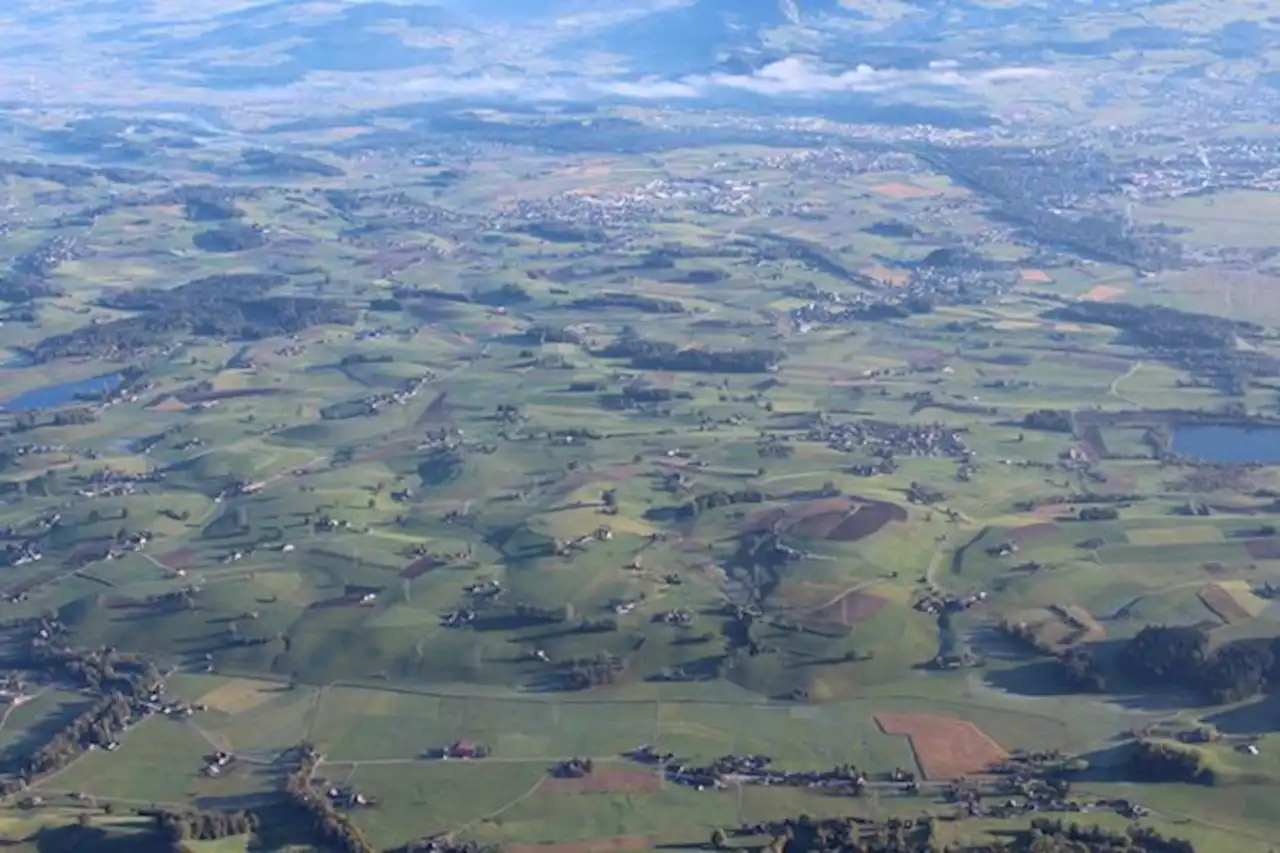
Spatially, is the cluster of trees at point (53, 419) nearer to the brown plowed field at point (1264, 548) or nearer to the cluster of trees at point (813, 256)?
the cluster of trees at point (813, 256)

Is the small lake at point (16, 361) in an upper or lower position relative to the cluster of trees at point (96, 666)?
upper

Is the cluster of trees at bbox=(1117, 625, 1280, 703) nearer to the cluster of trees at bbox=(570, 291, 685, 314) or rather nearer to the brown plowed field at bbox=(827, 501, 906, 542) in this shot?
the brown plowed field at bbox=(827, 501, 906, 542)

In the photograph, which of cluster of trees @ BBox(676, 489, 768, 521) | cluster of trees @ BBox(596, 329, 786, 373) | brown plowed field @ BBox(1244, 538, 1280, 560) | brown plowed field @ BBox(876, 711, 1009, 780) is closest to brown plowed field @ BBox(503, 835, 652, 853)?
brown plowed field @ BBox(876, 711, 1009, 780)

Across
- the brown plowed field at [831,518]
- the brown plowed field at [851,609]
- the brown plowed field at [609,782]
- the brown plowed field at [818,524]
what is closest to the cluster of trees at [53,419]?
the brown plowed field at [831,518]

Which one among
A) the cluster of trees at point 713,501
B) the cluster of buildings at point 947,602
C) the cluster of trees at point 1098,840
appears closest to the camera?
the cluster of trees at point 1098,840

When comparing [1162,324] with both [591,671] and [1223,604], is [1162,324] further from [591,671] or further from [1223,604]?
[591,671]

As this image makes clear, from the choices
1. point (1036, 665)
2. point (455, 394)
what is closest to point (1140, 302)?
point (455, 394)
